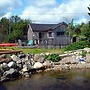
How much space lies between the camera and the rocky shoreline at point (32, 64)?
2778 cm

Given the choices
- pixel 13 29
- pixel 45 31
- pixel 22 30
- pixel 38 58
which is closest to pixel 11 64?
pixel 38 58

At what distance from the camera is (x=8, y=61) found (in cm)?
3123

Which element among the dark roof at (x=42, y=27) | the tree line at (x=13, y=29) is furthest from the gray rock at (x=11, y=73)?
the tree line at (x=13, y=29)

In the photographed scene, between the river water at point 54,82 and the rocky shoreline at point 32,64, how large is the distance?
140 cm

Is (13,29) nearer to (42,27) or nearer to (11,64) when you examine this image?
(42,27)

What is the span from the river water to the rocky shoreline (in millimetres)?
1402

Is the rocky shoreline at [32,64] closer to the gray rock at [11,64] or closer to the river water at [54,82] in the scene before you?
the gray rock at [11,64]

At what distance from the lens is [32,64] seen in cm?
3262

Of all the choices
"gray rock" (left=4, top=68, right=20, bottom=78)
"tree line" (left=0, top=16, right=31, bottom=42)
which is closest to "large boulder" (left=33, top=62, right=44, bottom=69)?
"gray rock" (left=4, top=68, right=20, bottom=78)

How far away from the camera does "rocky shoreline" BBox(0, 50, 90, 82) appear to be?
91.1ft

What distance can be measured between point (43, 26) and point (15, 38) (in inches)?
321

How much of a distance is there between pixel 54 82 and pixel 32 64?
809 cm

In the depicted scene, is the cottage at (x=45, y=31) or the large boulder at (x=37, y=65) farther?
the cottage at (x=45, y=31)

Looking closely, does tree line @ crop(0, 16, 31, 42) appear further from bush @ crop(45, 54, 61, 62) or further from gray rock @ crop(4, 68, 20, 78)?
gray rock @ crop(4, 68, 20, 78)
